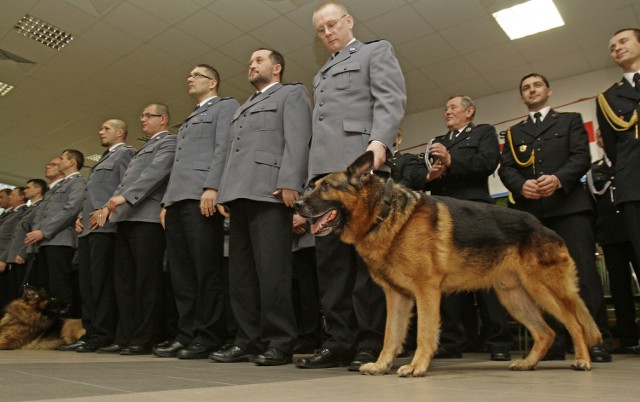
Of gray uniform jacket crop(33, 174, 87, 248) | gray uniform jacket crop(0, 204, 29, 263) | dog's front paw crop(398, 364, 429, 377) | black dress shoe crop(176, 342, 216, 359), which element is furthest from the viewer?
gray uniform jacket crop(0, 204, 29, 263)

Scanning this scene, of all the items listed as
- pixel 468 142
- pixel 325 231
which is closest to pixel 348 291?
pixel 325 231

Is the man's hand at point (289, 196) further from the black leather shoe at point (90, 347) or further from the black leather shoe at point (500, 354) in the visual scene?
the black leather shoe at point (90, 347)

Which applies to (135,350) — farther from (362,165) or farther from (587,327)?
(587,327)

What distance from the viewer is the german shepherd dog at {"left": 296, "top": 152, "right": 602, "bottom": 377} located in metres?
2.25

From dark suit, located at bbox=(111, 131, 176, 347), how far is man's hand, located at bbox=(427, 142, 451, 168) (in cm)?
199

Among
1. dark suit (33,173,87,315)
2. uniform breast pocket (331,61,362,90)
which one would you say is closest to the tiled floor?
uniform breast pocket (331,61,362,90)

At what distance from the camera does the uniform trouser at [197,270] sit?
3299 millimetres

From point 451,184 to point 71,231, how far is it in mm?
3856

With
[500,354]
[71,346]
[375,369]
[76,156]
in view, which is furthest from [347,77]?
[76,156]

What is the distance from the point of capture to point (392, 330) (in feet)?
7.55

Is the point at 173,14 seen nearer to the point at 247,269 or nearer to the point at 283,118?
the point at 283,118

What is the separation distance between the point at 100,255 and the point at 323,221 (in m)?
2.66

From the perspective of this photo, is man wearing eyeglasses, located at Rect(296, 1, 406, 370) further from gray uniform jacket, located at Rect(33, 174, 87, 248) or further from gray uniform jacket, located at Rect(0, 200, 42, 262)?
gray uniform jacket, located at Rect(0, 200, 42, 262)

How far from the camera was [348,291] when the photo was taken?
265cm
